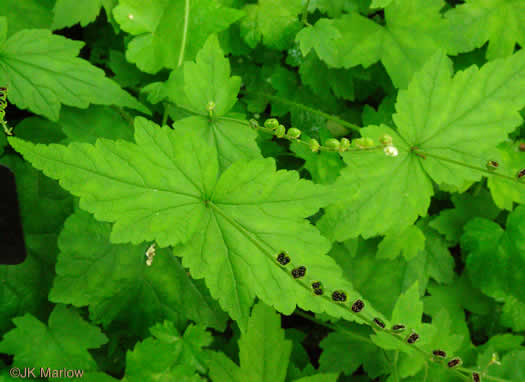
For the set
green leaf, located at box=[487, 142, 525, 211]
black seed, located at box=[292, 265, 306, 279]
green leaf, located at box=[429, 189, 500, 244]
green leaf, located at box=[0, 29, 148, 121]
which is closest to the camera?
black seed, located at box=[292, 265, 306, 279]

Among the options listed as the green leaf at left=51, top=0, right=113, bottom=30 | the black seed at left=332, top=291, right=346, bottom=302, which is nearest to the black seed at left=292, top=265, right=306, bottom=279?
the black seed at left=332, top=291, right=346, bottom=302

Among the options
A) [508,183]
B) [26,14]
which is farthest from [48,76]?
[508,183]

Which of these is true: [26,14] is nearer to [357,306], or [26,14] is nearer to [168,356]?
[168,356]

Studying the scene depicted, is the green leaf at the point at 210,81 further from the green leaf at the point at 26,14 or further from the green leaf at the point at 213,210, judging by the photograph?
the green leaf at the point at 26,14

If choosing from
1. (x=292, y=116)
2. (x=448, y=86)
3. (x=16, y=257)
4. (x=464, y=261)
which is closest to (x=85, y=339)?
(x=16, y=257)

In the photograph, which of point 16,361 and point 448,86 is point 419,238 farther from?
point 16,361

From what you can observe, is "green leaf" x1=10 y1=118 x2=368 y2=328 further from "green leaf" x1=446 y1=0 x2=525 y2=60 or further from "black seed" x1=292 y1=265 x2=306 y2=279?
"green leaf" x1=446 y1=0 x2=525 y2=60

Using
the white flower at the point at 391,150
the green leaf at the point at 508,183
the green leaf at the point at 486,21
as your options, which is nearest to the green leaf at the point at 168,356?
the white flower at the point at 391,150

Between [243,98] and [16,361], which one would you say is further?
[243,98]
